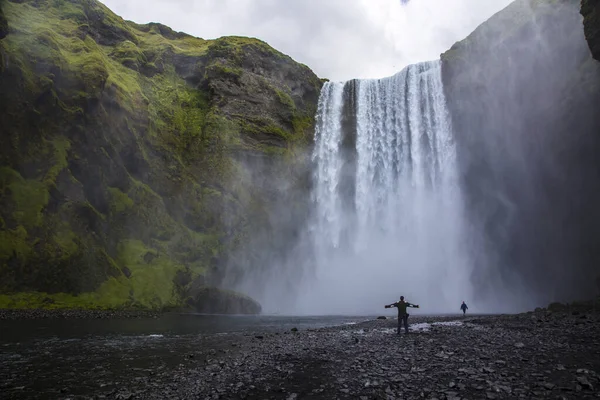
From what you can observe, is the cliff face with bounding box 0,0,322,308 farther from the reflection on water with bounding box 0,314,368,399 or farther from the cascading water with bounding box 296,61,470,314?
the reflection on water with bounding box 0,314,368,399

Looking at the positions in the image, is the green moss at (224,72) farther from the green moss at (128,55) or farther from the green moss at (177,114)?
the green moss at (128,55)

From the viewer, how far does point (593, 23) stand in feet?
116

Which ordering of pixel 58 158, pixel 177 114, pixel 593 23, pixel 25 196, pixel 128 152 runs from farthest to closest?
pixel 177 114 → pixel 128 152 → pixel 58 158 → pixel 25 196 → pixel 593 23

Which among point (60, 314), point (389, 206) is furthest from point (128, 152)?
point (389, 206)

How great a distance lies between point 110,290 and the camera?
164 feet

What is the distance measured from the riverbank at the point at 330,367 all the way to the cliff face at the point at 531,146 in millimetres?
28618

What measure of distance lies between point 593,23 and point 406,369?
38846 millimetres

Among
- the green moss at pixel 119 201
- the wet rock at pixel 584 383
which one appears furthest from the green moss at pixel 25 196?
the wet rock at pixel 584 383

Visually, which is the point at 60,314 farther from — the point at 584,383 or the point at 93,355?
the point at 584,383

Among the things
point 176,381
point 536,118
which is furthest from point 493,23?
point 176,381

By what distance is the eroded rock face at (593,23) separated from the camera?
34906 millimetres

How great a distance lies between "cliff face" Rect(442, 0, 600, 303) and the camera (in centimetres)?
4434

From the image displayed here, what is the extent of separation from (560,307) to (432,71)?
46400mm

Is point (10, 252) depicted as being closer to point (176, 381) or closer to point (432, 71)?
point (176, 381)
